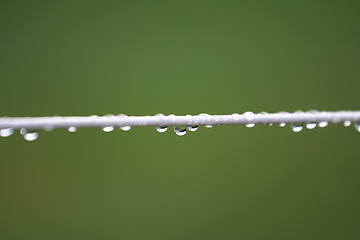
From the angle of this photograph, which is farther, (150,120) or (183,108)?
(183,108)

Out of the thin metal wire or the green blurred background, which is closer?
the thin metal wire

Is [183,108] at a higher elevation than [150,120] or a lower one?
higher

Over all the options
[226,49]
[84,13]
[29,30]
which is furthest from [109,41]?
[226,49]

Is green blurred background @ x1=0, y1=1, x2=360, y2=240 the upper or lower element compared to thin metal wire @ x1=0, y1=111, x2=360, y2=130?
upper

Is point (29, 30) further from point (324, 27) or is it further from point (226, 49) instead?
point (324, 27)
